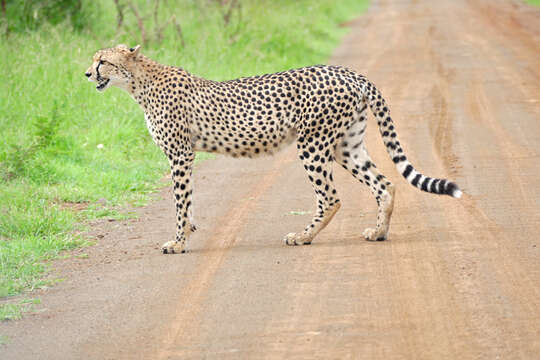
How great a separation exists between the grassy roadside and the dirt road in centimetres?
36

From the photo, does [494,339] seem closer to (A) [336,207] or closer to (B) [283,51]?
(A) [336,207]

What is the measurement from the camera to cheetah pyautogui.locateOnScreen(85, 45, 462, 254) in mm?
6352

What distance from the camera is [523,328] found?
446 centimetres

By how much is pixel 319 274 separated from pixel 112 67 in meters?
2.38

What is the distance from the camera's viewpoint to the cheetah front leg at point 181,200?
21.0 feet

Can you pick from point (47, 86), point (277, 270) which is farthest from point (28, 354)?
point (47, 86)

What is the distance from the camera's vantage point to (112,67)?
667 centimetres

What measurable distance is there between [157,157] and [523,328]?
19.7 ft

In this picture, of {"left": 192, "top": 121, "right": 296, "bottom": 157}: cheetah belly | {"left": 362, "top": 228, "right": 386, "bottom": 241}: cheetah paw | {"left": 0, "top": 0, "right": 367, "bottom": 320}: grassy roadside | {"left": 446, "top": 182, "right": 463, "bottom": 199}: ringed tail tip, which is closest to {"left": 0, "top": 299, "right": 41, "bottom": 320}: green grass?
{"left": 0, "top": 0, "right": 367, "bottom": 320}: grassy roadside

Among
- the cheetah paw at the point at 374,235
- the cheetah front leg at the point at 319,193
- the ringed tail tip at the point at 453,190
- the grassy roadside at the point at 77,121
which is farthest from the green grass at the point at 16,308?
the ringed tail tip at the point at 453,190

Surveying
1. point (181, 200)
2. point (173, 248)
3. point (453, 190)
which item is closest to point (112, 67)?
point (181, 200)

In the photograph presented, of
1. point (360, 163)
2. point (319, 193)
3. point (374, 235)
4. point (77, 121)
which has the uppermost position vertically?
point (360, 163)

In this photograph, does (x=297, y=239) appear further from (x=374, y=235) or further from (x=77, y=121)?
(x=77, y=121)

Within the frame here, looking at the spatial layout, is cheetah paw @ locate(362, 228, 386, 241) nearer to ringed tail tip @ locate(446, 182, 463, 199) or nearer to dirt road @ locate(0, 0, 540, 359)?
dirt road @ locate(0, 0, 540, 359)
